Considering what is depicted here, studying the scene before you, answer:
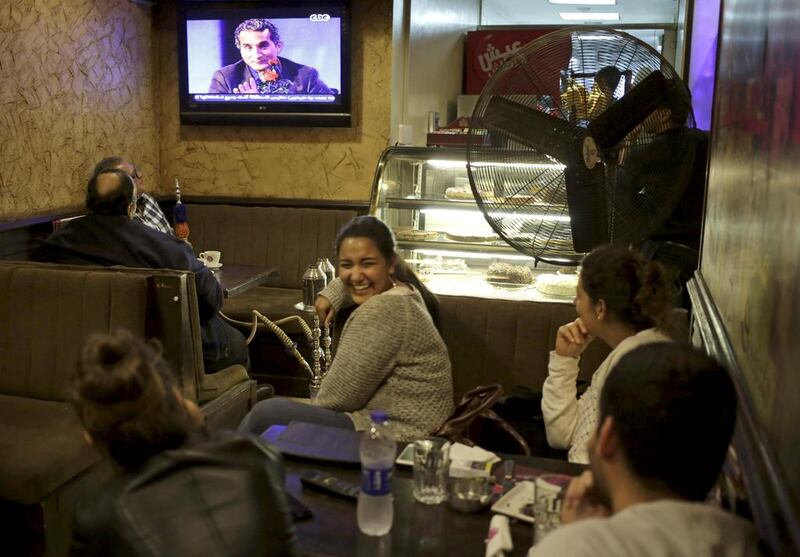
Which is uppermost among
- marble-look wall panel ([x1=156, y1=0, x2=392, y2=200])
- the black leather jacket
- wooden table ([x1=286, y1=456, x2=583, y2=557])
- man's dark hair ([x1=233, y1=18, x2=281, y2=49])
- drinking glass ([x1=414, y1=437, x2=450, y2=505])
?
man's dark hair ([x1=233, y1=18, x2=281, y2=49])

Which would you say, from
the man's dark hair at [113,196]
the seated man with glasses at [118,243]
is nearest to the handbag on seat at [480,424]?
the seated man with glasses at [118,243]

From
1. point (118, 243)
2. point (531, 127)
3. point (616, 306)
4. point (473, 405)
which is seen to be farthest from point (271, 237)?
point (616, 306)

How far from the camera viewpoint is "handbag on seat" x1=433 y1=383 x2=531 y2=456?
259cm

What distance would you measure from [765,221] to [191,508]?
3.90 ft

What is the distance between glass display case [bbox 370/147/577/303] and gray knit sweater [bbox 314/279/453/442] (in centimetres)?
110

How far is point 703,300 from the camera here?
8.11 ft

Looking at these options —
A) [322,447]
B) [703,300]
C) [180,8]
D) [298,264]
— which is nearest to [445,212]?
[298,264]

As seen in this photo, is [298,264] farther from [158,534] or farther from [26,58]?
[158,534]

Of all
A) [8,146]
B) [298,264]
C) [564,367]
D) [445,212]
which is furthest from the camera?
[298,264]

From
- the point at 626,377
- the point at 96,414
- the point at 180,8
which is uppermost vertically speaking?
the point at 180,8

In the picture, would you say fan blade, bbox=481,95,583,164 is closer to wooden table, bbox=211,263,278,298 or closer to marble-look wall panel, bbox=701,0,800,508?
marble-look wall panel, bbox=701,0,800,508

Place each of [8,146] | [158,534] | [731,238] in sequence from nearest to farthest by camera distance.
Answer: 1. [158,534]
2. [731,238]
3. [8,146]

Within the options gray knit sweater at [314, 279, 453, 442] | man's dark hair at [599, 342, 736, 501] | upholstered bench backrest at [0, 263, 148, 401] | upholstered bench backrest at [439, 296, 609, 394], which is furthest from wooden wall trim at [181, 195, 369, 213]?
man's dark hair at [599, 342, 736, 501]

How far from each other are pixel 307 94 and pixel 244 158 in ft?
2.35
